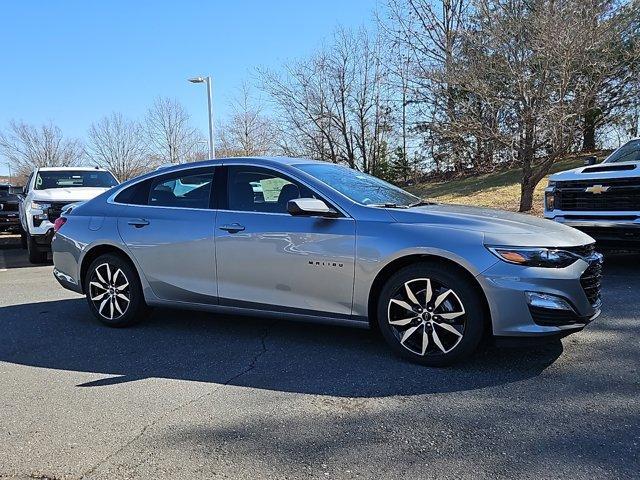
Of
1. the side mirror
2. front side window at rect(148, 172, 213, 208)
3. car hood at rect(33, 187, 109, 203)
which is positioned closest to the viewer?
the side mirror

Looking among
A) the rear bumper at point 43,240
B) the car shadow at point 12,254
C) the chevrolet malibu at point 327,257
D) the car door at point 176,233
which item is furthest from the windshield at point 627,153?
the car shadow at point 12,254

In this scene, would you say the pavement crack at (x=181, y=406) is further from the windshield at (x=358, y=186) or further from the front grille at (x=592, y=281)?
the front grille at (x=592, y=281)

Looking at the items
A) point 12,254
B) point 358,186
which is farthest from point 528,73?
point 12,254

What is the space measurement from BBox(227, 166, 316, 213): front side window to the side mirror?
0.21m

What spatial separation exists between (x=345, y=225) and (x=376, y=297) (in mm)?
607

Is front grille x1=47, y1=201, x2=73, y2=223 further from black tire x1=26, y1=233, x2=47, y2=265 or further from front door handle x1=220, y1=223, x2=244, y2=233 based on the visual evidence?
front door handle x1=220, y1=223, x2=244, y2=233

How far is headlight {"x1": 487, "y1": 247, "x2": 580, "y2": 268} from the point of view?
3869 mm

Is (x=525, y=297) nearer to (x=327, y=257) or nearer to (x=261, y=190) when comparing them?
(x=327, y=257)

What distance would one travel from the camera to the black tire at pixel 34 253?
10.4 m

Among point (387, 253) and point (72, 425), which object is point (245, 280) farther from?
point (72, 425)

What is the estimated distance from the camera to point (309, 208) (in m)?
4.35

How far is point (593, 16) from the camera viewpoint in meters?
12.0

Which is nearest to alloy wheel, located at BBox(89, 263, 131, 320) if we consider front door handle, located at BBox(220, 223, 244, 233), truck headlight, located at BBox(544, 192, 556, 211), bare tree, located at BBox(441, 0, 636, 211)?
front door handle, located at BBox(220, 223, 244, 233)

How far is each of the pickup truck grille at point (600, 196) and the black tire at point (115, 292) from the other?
5.72 meters
